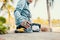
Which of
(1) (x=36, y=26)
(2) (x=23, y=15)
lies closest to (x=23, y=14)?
(2) (x=23, y=15)

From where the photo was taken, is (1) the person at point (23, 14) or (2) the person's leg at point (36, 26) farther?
(2) the person's leg at point (36, 26)

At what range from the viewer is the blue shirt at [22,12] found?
4578mm

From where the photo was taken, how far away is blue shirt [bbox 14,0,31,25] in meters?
4.58

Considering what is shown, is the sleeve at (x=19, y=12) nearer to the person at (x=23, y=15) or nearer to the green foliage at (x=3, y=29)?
the person at (x=23, y=15)

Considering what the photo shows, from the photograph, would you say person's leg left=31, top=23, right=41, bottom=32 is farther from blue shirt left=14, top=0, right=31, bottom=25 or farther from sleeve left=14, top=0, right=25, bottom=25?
sleeve left=14, top=0, right=25, bottom=25

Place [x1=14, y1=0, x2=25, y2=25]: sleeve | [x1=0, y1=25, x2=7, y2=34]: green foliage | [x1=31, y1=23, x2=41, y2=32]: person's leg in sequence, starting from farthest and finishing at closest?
[x1=31, y1=23, x2=41, y2=32]: person's leg
[x1=14, y1=0, x2=25, y2=25]: sleeve
[x1=0, y1=25, x2=7, y2=34]: green foliage

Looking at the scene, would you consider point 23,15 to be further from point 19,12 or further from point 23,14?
point 19,12

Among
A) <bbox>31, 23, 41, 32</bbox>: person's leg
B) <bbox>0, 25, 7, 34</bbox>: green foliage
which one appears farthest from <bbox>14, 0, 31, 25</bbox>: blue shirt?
<bbox>0, 25, 7, 34</bbox>: green foliage

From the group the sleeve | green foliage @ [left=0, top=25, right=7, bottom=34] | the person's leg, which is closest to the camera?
green foliage @ [left=0, top=25, right=7, bottom=34]

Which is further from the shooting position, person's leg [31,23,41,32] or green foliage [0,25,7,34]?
person's leg [31,23,41,32]

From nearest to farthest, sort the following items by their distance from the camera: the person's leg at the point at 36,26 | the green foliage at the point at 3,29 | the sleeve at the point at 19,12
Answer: the green foliage at the point at 3,29 < the sleeve at the point at 19,12 < the person's leg at the point at 36,26

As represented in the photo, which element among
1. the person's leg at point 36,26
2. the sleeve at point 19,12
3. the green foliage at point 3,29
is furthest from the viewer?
the person's leg at point 36,26

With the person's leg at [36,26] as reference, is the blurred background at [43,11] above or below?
above

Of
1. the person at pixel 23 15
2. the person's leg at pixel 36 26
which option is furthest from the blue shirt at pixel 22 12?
the person's leg at pixel 36 26
